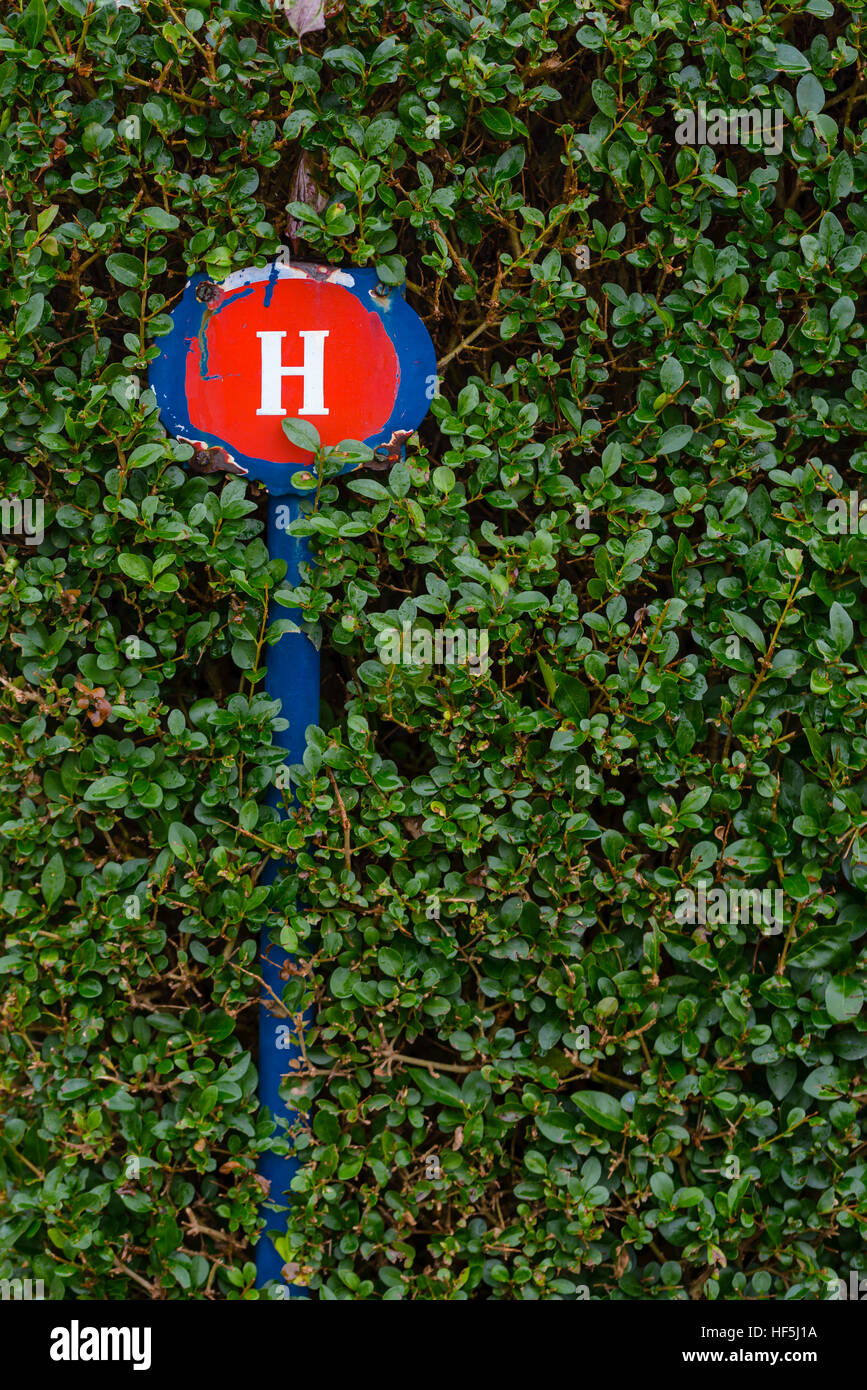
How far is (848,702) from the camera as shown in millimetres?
2160

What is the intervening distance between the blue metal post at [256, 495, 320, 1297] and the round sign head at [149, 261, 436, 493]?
0.45ft

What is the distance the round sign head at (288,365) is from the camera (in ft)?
7.07

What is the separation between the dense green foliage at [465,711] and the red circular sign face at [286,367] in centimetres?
10

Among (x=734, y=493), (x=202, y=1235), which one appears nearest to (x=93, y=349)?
(x=734, y=493)

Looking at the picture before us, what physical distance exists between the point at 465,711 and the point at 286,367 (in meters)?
0.83

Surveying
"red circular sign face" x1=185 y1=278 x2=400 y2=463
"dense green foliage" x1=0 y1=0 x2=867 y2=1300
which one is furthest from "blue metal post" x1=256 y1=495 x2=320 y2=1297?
"red circular sign face" x1=185 y1=278 x2=400 y2=463

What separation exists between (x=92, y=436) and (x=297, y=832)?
0.96 metres

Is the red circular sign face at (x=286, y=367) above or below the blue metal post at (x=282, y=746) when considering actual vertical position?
above

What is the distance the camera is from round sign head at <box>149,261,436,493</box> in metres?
2.16

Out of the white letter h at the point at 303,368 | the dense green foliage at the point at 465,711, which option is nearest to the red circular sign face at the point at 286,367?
the white letter h at the point at 303,368

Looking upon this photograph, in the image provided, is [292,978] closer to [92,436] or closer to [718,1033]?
[718,1033]

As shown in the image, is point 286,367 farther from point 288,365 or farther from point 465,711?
point 465,711

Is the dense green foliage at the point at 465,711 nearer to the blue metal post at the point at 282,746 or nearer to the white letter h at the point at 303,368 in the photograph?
the blue metal post at the point at 282,746

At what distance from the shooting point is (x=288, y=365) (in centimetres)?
216
